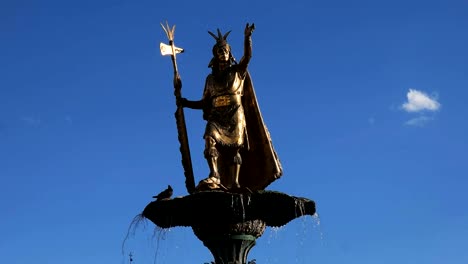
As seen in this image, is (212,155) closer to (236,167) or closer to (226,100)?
(236,167)

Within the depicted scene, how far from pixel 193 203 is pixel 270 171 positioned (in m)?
1.86

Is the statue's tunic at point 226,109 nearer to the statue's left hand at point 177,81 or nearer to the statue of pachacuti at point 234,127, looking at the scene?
the statue of pachacuti at point 234,127

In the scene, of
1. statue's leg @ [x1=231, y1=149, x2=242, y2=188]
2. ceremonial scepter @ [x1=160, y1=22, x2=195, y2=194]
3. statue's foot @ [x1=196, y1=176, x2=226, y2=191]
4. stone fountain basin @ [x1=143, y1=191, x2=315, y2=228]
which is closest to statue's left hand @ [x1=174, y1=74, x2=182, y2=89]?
ceremonial scepter @ [x1=160, y1=22, x2=195, y2=194]

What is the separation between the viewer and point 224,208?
1380 cm

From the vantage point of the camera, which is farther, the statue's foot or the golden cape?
the golden cape

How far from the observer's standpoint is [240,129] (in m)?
14.9

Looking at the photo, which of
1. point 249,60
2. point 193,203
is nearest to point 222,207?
point 193,203

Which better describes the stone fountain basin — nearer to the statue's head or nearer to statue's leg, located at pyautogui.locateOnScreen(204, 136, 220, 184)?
statue's leg, located at pyautogui.locateOnScreen(204, 136, 220, 184)

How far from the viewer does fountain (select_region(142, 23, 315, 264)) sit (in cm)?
1388

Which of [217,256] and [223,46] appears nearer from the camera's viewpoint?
[217,256]

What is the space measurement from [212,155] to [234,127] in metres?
0.65

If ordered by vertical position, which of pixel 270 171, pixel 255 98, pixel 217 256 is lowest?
pixel 217 256

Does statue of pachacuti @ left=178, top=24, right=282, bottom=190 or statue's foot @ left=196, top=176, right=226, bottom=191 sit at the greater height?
statue of pachacuti @ left=178, top=24, right=282, bottom=190

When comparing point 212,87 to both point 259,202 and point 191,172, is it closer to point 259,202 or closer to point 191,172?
point 191,172
